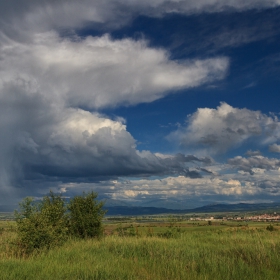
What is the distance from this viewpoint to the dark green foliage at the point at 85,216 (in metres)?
28.1

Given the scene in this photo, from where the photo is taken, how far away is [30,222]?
21469 millimetres

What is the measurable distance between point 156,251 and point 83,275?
610cm

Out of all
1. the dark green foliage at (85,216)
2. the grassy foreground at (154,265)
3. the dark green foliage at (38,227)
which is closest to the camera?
the grassy foreground at (154,265)

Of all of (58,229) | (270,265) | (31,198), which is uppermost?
(31,198)

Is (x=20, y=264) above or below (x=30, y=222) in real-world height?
below

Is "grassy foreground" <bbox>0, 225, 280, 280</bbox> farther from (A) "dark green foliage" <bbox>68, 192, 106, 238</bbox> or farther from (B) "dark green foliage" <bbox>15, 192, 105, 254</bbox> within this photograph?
(A) "dark green foliage" <bbox>68, 192, 106, 238</bbox>

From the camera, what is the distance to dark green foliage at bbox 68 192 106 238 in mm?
28125

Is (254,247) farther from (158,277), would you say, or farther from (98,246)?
(98,246)

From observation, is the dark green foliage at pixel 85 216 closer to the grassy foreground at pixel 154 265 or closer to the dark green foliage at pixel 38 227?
the dark green foliage at pixel 38 227

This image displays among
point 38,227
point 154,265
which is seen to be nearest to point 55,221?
point 38,227

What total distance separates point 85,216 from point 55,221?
416cm

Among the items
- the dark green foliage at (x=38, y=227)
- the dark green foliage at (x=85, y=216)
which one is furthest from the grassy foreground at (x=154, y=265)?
the dark green foliage at (x=85, y=216)

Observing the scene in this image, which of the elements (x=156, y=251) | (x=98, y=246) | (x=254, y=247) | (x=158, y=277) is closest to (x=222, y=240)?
(x=254, y=247)

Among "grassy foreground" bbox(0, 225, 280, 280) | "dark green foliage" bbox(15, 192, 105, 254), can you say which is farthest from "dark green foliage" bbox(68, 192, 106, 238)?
"grassy foreground" bbox(0, 225, 280, 280)
